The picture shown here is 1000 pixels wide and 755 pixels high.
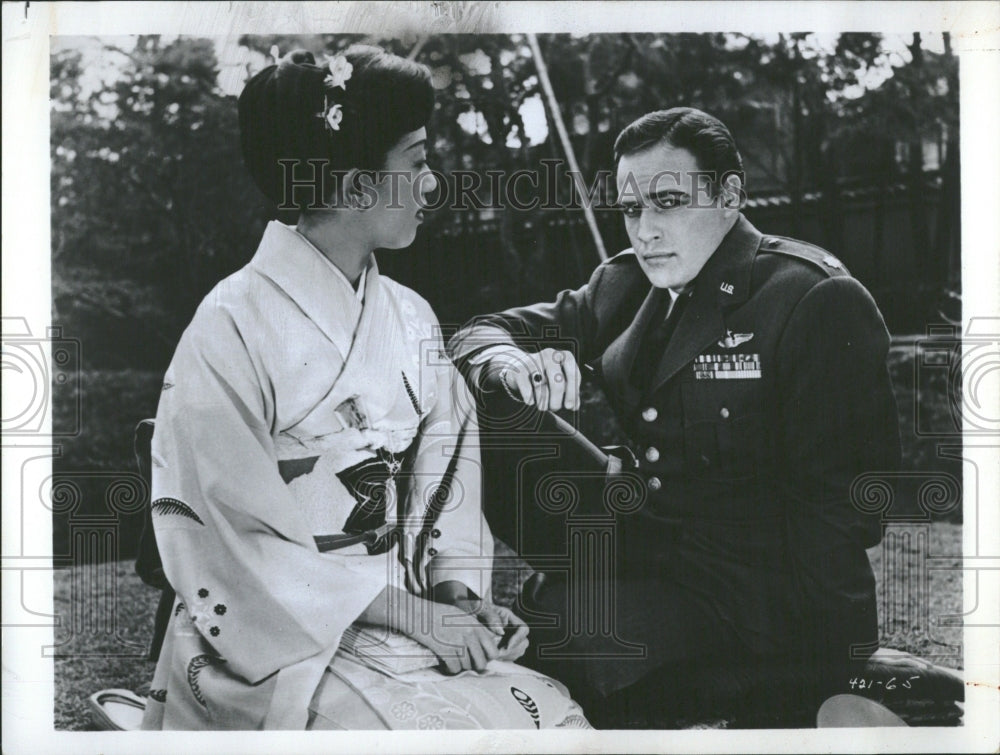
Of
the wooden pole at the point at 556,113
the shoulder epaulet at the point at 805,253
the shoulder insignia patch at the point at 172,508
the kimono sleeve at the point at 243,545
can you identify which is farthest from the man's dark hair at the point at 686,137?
the shoulder insignia patch at the point at 172,508

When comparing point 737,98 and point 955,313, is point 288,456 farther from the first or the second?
point 955,313

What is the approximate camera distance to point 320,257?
14.9 feet

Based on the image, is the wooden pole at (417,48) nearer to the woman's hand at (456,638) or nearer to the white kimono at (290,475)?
the white kimono at (290,475)

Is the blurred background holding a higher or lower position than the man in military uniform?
higher

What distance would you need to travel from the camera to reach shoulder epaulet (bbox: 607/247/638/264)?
464 centimetres

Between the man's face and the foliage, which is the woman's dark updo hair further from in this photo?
the man's face

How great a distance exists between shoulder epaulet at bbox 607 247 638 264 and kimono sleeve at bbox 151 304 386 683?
1435 millimetres

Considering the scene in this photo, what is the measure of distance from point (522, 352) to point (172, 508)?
1472 mm

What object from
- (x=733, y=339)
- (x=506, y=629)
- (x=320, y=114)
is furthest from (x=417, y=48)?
(x=506, y=629)

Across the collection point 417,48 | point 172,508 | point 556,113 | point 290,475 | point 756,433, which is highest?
point 417,48

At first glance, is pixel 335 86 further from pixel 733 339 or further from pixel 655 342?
pixel 733 339

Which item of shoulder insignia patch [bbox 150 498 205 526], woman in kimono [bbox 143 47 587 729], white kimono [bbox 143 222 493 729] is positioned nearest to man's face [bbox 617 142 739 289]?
woman in kimono [bbox 143 47 587 729]

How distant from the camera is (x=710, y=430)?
452 cm

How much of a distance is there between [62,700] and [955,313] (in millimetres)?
3866
